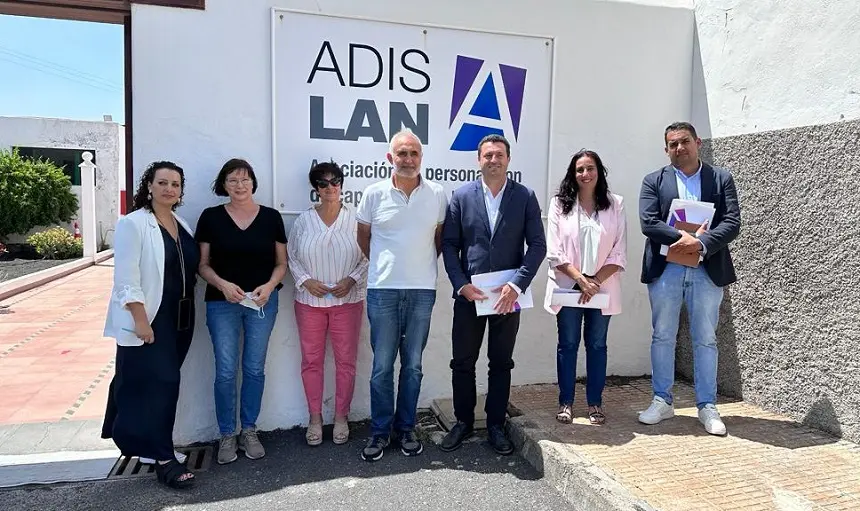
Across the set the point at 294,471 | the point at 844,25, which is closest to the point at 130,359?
the point at 294,471

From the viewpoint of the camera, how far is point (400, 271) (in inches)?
137

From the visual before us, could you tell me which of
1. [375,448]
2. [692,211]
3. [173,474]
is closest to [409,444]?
[375,448]

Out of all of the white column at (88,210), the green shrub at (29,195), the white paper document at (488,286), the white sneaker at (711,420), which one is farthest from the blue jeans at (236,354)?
the green shrub at (29,195)

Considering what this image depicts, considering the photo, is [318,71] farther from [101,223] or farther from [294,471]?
[101,223]

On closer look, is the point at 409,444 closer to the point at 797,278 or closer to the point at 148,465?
the point at 148,465

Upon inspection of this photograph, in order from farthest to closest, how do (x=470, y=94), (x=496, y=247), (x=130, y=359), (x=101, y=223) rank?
(x=101, y=223) < (x=470, y=94) < (x=496, y=247) < (x=130, y=359)

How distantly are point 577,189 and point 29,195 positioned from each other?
1800 cm

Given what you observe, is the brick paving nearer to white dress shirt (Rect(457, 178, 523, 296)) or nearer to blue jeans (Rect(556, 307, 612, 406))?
blue jeans (Rect(556, 307, 612, 406))

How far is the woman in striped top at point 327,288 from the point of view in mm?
3691

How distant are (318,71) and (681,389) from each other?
3736 mm

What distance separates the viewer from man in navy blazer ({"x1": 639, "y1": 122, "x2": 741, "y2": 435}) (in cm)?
362

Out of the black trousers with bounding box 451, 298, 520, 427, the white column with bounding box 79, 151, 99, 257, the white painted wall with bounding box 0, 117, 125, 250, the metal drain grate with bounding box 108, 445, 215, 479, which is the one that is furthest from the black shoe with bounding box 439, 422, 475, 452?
the white painted wall with bounding box 0, 117, 125, 250

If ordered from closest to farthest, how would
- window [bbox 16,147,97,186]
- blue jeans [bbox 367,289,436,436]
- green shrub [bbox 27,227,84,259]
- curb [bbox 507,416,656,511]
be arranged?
curb [bbox 507,416,656,511] < blue jeans [bbox 367,289,436,436] < green shrub [bbox 27,227,84,259] < window [bbox 16,147,97,186]

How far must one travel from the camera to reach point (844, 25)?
350 centimetres
